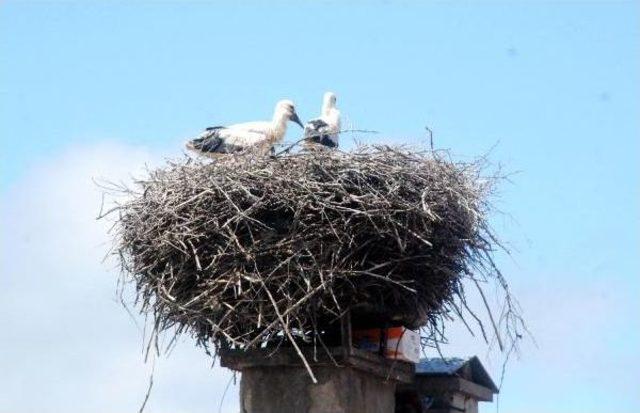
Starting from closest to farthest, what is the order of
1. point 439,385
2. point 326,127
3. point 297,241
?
point 297,241 → point 439,385 → point 326,127

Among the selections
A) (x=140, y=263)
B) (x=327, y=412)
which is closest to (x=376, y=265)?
(x=327, y=412)

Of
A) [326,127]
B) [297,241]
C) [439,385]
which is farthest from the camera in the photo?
[326,127]

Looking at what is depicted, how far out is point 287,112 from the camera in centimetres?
1139

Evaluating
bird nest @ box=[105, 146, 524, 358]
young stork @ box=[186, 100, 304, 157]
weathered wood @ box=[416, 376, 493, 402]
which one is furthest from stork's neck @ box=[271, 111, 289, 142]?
weathered wood @ box=[416, 376, 493, 402]

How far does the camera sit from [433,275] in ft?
29.8

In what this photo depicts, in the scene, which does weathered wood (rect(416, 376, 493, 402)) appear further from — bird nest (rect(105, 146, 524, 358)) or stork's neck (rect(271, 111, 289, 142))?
stork's neck (rect(271, 111, 289, 142))

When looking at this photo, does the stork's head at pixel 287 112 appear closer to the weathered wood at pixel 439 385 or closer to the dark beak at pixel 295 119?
the dark beak at pixel 295 119

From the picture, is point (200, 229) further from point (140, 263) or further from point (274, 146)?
point (274, 146)

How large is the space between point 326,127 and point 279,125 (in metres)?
0.48

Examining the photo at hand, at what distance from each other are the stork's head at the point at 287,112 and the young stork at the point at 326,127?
9.6 inches

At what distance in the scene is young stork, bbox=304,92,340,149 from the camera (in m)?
9.92

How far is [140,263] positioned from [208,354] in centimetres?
94

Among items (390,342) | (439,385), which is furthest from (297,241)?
(439,385)

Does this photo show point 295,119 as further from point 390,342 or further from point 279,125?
point 390,342
